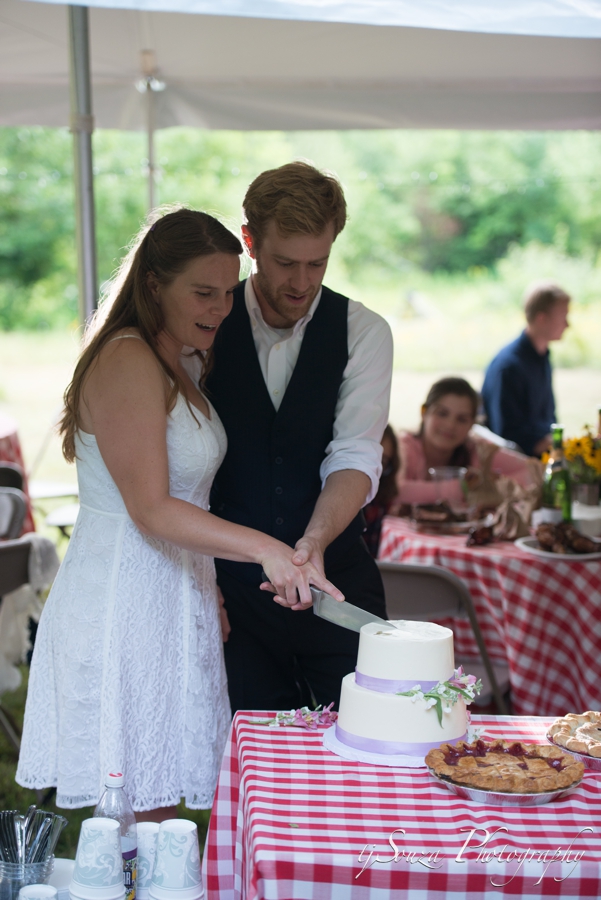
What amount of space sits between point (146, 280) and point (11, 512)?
6.37 ft

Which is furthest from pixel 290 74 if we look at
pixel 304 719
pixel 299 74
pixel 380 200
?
pixel 380 200

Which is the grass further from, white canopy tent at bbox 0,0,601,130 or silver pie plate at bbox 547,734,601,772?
white canopy tent at bbox 0,0,601,130

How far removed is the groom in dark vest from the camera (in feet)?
6.42

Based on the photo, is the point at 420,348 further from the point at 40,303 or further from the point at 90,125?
the point at 90,125

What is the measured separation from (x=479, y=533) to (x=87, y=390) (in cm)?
169

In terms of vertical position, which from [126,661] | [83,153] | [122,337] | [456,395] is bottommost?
[126,661]

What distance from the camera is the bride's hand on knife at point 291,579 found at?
1.58 meters

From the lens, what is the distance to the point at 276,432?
78.1 inches

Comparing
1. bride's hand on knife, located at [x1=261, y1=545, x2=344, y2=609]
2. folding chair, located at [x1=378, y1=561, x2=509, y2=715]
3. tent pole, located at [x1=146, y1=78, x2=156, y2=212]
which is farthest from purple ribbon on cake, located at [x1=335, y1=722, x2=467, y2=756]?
tent pole, located at [x1=146, y1=78, x2=156, y2=212]

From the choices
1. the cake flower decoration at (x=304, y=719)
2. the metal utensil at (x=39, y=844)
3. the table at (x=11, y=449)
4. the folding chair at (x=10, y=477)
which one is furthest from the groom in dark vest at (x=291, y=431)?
the table at (x=11, y=449)

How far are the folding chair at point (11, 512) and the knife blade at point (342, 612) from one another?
215 centimetres

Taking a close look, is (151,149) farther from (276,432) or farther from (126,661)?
(126,661)

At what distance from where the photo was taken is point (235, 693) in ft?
6.72

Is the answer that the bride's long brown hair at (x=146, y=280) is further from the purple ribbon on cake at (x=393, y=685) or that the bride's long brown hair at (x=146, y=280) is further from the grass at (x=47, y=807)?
the grass at (x=47, y=807)
